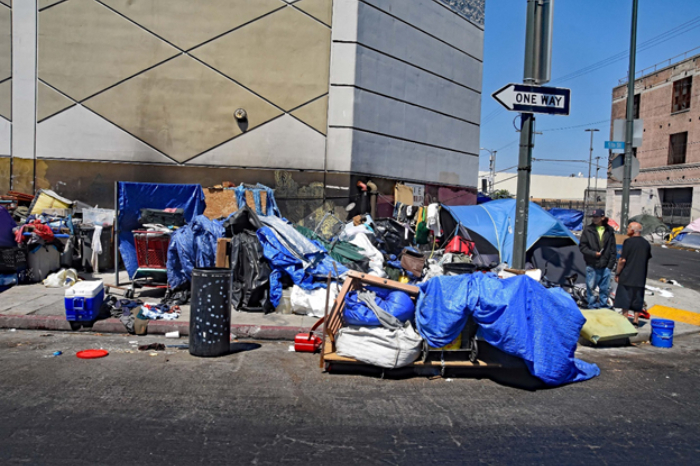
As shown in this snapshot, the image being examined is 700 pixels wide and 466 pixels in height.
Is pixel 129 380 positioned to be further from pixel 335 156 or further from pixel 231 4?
pixel 231 4

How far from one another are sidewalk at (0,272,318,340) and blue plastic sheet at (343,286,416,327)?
1.87 metres

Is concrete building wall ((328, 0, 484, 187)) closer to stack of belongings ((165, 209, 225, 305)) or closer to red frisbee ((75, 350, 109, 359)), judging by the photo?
stack of belongings ((165, 209, 225, 305))

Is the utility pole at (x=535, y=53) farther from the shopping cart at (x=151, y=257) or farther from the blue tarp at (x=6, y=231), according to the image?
the blue tarp at (x=6, y=231)

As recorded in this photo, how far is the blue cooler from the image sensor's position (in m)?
7.74

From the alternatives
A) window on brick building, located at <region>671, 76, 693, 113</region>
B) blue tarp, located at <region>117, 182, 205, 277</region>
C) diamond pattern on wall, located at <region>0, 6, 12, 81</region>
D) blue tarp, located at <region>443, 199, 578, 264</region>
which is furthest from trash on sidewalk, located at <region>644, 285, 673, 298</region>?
window on brick building, located at <region>671, 76, 693, 113</region>

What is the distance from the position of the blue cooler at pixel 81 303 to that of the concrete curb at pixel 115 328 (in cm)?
19

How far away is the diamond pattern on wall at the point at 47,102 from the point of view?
12.7 m

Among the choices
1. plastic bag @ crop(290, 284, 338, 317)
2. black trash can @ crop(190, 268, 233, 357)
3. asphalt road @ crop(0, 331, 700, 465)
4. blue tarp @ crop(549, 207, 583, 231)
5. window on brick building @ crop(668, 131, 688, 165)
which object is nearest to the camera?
asphalt road @ crop(0, 331, 700, 465)

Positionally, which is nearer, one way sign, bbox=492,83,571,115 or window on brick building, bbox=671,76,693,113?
one way sign, bbox=492,83,571,115

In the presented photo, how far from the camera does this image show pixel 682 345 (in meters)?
8.52

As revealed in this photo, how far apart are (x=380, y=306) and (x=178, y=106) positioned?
29.2 feet

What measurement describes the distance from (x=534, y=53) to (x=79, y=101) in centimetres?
1044

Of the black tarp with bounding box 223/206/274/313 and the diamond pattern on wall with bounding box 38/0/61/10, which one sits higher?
the diamond pattern on wall with bounding box 38/0/61/10

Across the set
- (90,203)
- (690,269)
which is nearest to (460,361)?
(90,203)
